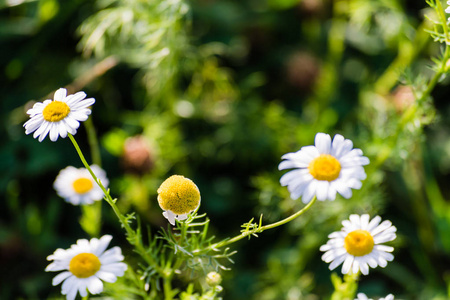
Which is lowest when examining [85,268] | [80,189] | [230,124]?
[230,124]

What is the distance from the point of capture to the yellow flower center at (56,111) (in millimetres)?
647

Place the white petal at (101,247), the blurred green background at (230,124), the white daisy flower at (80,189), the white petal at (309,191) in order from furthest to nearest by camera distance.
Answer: the blurred green background at (230,124) → the white daisy flower at (80,189) → the white petal at (101,247) → the white petal at (309,191)

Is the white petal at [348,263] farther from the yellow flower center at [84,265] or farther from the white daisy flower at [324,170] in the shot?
the yellow flower center at [84,265]

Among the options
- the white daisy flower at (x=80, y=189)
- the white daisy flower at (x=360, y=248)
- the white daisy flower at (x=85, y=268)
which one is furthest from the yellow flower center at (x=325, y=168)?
the white daisy flower at (x=80, y=189)

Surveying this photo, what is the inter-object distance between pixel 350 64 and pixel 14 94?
120cm

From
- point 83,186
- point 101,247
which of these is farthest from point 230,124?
point 101,247

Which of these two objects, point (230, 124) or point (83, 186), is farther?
point (230, 124)

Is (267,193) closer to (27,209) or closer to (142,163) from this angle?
(142,163)

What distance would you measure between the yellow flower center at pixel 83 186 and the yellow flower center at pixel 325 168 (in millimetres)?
515

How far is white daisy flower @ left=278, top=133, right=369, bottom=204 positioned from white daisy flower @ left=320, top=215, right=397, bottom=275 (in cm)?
10

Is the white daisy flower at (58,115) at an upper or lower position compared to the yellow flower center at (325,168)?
upper

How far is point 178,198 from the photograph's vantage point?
24.5 inches

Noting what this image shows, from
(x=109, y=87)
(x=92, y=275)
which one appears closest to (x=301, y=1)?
(x=109, y=87)

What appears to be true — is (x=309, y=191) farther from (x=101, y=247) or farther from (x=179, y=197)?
(x=101, y=247)
